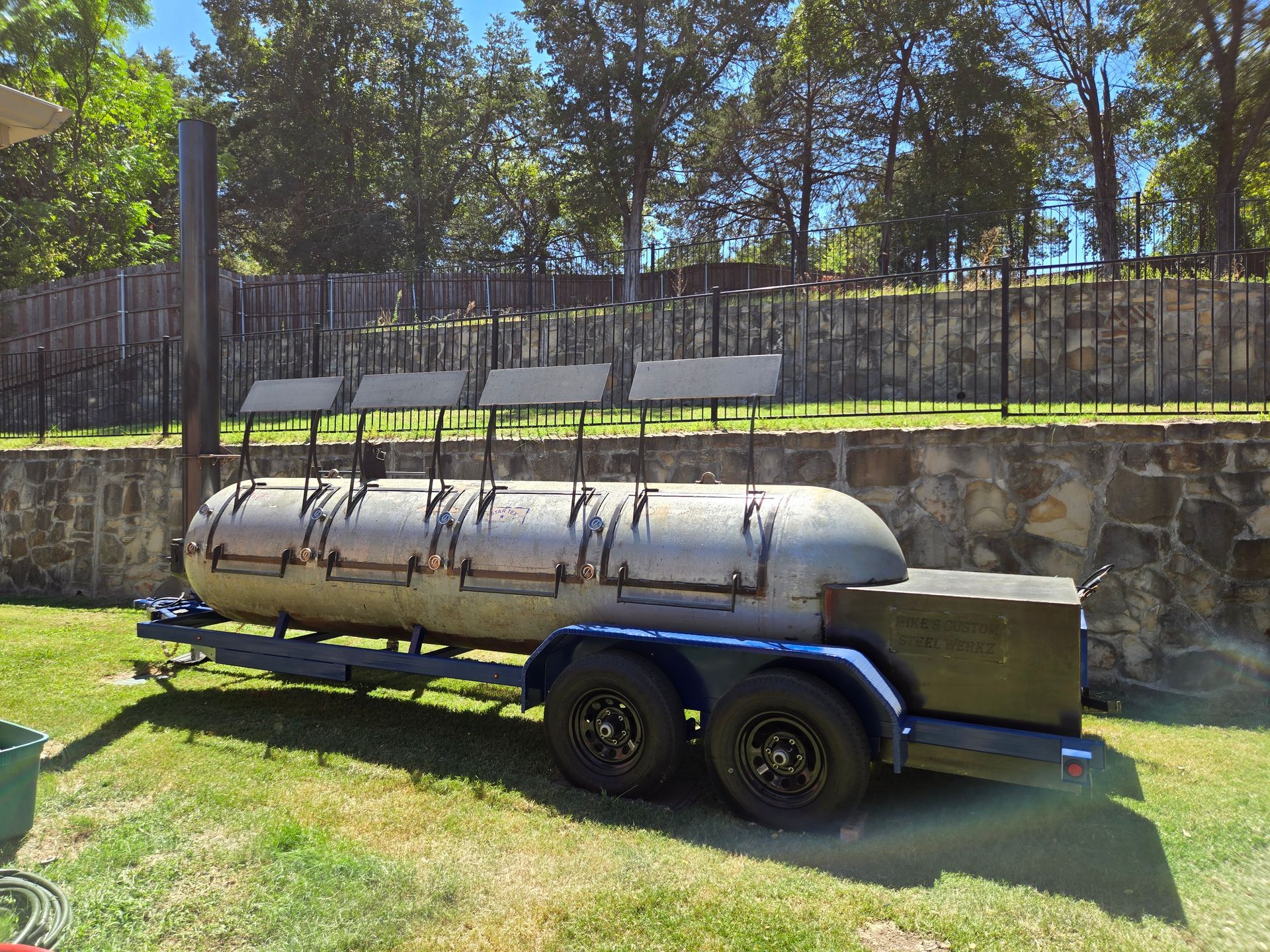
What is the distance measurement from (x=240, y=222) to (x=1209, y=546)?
31.7 meters

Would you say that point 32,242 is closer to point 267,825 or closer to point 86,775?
point 86,775

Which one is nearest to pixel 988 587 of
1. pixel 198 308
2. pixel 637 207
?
pixel 198 308

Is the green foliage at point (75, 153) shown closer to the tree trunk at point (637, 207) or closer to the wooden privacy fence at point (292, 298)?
the wooden privacy fence at point (292, 298)

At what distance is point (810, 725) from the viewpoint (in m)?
4.45

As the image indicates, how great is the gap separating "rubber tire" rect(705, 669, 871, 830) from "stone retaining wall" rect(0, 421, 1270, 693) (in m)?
3.50

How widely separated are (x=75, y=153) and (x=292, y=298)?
25.2ft

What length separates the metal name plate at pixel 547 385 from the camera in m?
5.69

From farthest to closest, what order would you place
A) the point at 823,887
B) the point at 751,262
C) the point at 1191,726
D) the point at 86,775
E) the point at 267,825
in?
the point at 751,262 → the point at 1191,726 → the point at 86,775 → the point at 267,825 → the point at 823,887

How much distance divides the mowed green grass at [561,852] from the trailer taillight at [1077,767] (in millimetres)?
403

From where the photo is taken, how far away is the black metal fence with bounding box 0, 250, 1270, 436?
10.4 m

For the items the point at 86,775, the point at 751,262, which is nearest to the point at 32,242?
the point at 751,262

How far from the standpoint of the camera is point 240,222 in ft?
102

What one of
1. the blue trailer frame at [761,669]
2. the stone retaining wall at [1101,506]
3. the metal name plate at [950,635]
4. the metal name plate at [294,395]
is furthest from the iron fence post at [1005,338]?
the metal name plate at [294,395]

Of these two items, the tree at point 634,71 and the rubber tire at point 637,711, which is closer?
the rubber tire at point 637,711
